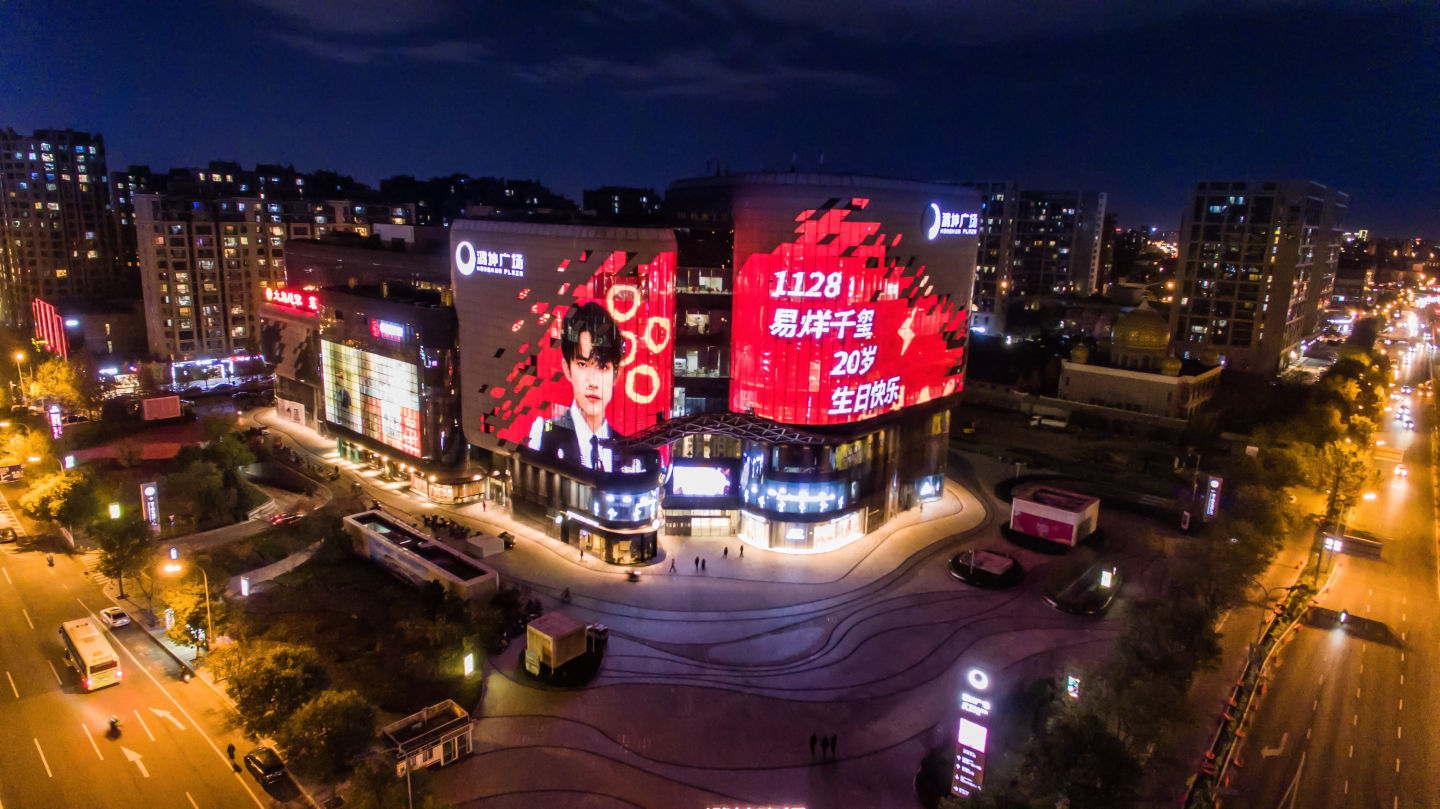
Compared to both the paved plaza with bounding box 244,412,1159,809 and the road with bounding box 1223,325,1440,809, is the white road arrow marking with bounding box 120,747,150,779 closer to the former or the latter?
Answer: the paved plaza with bounding box 244,412,1159,809

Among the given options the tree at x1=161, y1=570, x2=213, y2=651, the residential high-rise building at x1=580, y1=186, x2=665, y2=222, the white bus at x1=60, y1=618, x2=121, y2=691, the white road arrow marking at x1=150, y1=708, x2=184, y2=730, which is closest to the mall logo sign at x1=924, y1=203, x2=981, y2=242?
the tree at x1=161, y1=570, x2=213, y2=651

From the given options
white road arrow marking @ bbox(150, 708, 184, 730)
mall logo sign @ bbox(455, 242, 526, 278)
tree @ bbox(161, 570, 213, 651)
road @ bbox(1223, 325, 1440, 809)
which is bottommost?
white road arrow marking @ bbox(150, 708, 184, 730)

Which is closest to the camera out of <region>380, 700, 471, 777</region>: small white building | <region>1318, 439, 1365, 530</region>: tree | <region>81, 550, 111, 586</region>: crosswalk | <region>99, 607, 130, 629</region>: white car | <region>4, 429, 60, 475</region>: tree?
<region>380, 700, 471, 777</region>: small white building

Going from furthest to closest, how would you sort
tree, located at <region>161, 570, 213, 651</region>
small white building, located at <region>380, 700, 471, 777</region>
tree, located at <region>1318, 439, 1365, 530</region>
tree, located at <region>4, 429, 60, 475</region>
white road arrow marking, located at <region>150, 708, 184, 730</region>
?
tree, located at <region>4, 429, 60, 475</region>
tree, located at <region>1318, 439, 1365, 530</region>
tree, located at <region>161, 570, 213, 651</region>
white road arrow marking, located at <region>150, 708, 184, 730</region>
small white building, located at <region>380, 700, 471, 777</region>

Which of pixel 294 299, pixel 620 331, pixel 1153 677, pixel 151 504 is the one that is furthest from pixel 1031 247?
pixel 151 504

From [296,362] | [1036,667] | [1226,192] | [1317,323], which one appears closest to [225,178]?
[296,362]

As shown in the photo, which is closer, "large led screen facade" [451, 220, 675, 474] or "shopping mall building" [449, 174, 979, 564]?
"large led screen facade" [451, 220, 675, 474]

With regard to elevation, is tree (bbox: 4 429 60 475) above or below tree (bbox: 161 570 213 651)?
above
